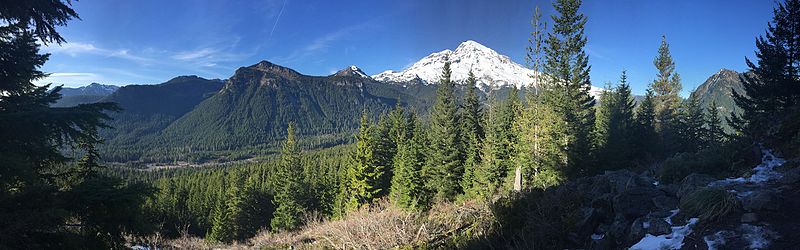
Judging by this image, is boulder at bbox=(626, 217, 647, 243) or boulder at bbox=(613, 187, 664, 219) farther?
boulder at bbox=(613, 187, 664, 219)

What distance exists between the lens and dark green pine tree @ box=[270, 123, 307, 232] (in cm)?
3556

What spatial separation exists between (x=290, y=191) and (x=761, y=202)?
1443 inches

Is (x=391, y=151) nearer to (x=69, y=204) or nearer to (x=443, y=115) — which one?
(x=443, y=115)

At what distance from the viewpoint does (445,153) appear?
29.6 meters

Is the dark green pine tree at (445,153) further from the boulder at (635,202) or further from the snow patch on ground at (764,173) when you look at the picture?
the boulder at (635,202)

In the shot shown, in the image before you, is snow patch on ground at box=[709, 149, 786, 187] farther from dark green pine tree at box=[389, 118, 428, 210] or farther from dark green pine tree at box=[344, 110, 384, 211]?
dark green pine tree at box=[344, 110, 384, 211]

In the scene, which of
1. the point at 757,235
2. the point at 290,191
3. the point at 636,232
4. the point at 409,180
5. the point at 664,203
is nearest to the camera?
the point at 757,235

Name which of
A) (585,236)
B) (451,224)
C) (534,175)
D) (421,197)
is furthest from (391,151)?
(585,236)

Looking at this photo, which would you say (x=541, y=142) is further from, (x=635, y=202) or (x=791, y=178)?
(x=791, y=178)

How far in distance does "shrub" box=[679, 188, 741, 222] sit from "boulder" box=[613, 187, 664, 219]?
26.7 inches

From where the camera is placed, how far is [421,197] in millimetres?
30375

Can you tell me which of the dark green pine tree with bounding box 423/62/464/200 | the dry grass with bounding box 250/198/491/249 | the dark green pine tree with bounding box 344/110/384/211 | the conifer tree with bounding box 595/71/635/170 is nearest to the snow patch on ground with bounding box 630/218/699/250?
the dry grass with bounding box 250/198/491/249

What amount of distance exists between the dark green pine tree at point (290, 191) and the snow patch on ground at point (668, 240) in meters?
33.4

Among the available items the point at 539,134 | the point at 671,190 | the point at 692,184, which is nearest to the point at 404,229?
the point at 671,190
